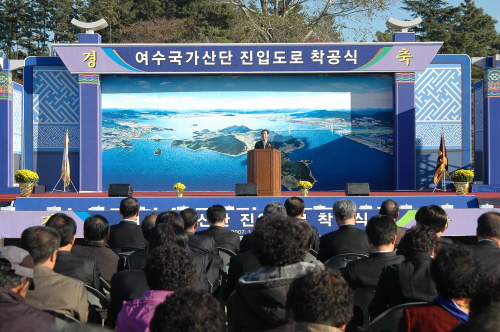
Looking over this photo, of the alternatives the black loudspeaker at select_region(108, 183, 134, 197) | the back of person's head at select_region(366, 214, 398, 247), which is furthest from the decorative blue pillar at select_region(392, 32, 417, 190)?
the back of person's head at select_region(366, 214, 398, 247)

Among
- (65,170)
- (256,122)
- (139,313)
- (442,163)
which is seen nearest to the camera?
(139,313)

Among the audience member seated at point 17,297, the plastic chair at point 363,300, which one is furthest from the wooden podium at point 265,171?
the audience member seated at point 17,297

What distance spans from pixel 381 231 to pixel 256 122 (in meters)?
10.8

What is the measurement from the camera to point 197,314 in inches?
66.6

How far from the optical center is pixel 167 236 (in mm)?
3352

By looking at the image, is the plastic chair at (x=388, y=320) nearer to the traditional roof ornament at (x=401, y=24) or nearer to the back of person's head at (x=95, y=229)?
the back of person's head at (x=95, y=229)

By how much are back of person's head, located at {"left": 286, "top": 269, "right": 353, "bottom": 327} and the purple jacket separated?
58cm

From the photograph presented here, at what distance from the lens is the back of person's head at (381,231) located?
142 inches

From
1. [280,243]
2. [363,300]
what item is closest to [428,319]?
[280,243]

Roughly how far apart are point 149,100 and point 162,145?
45.9 inches

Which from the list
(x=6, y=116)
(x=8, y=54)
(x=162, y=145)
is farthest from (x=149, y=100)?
(x=8, y=54)

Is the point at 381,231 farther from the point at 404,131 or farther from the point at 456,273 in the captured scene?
the point at 404,131

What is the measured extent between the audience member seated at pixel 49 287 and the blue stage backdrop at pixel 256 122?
11207 mm

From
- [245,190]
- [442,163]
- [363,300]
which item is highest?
[442,163]
